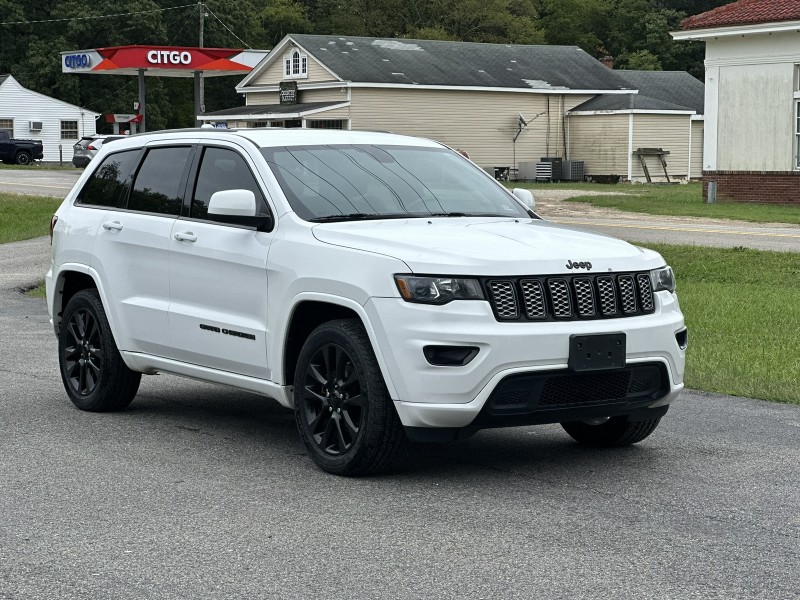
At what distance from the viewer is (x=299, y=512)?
620 centimetres

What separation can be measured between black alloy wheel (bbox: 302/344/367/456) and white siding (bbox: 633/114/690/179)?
174ft

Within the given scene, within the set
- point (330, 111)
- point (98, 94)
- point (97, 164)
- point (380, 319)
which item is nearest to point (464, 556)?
point (380, 319)

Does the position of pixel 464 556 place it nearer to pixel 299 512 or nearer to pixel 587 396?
pixel 299 512

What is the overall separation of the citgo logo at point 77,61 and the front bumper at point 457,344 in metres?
51.3

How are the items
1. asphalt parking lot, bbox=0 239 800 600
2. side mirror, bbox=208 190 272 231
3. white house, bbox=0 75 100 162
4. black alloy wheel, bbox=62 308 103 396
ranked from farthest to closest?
white house, bbox=0 75 100 162
black alloy wheel, bbox=62 308 103 396
side mirror, bbox=208 190 272 231
asphalt parking lot, bbox=0 239 800 600

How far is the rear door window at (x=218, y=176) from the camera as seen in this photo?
307 inches

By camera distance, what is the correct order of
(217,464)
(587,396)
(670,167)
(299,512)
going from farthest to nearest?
(670,167) < (217,464) < (587,396) < (299,512)

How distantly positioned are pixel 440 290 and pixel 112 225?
3.05 meters

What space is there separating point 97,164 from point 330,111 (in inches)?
1861

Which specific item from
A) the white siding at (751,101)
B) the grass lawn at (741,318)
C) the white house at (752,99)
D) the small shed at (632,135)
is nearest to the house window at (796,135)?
the white house at (752,99)

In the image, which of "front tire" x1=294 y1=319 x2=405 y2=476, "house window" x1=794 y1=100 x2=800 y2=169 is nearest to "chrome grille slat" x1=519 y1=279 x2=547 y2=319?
"front tire" x1=294 y1=319 x2=405 y2=476

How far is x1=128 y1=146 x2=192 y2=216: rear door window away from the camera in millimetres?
8312

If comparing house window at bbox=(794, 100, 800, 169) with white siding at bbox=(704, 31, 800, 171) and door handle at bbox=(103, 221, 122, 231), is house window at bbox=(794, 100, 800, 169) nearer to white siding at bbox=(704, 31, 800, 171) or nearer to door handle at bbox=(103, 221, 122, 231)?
white siding at bbox=(704, 31, 800, 171)

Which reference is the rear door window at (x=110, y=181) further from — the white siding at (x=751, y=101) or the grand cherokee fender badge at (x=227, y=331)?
the white siding at (x=751, y=101)
